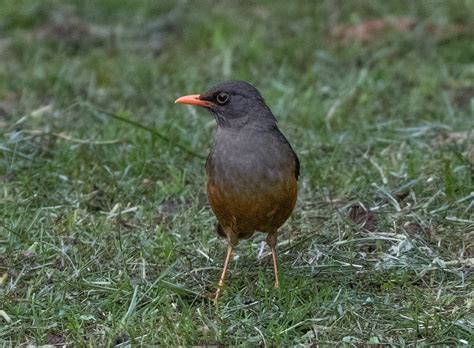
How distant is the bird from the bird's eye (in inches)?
0.6

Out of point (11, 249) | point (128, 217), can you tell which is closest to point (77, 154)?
point (128, 217)

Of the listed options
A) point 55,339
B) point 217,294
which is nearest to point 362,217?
point 217,294

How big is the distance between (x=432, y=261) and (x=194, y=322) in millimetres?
1473

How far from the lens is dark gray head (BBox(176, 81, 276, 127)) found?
593cm

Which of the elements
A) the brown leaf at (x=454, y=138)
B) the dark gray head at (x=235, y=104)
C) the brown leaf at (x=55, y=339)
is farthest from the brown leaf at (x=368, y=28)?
the brown leaf at (x=55, y=339)

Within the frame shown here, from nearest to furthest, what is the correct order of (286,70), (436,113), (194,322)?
1. (194,322)
2. (436,113)
3. (286,70)

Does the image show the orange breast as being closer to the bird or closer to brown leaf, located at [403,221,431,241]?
the bird

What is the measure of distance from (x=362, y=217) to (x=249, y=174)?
3.99 ft

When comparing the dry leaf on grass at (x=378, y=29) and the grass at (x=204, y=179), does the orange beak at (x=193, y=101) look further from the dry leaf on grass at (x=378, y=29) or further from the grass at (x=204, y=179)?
the dry leaf on grass at (x=378, y=29)

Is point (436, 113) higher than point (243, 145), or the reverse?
point (243, 145)

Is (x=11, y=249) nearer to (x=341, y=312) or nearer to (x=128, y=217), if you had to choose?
(x=128, y=217)

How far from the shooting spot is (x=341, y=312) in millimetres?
5152

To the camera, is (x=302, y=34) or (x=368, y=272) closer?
(x=368, y=272)

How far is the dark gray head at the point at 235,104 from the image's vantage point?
19.5 feet
